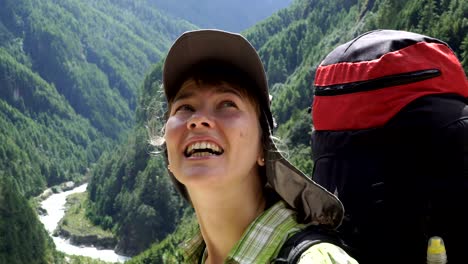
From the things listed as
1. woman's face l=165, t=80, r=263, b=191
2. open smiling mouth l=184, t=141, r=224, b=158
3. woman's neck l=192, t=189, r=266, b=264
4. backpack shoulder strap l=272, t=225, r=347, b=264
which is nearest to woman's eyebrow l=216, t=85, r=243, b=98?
woman's face l=165, t=80, r=263, b=191

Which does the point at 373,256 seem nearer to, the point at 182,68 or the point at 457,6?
the point at 182,68

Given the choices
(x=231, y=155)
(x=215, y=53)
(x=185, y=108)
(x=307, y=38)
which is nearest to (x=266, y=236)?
(x=231, y=155)

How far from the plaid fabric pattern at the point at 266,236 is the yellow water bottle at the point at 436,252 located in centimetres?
42

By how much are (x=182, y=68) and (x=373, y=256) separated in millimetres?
994

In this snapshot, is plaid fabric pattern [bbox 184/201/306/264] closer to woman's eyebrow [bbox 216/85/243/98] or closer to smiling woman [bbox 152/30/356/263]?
smiling woman [bbox 152/30/356/263]

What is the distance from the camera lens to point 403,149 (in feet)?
8.14

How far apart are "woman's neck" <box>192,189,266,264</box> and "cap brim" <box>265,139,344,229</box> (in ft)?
0.38

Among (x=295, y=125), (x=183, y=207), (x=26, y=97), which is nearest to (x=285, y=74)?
(x=183, y=207)

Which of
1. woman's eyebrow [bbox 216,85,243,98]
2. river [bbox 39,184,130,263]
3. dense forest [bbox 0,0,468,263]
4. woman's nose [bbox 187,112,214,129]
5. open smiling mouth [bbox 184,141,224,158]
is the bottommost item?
river [bbox 39,184,130,263]

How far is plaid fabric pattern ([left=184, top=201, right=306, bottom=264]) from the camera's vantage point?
224 cm

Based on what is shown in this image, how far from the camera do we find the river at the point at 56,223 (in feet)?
361

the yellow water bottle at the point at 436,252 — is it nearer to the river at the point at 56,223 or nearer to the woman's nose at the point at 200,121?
the woman's nose at the point at 200,121

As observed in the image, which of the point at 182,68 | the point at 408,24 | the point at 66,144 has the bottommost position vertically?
the point at 66,144

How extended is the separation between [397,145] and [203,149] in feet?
2.31
